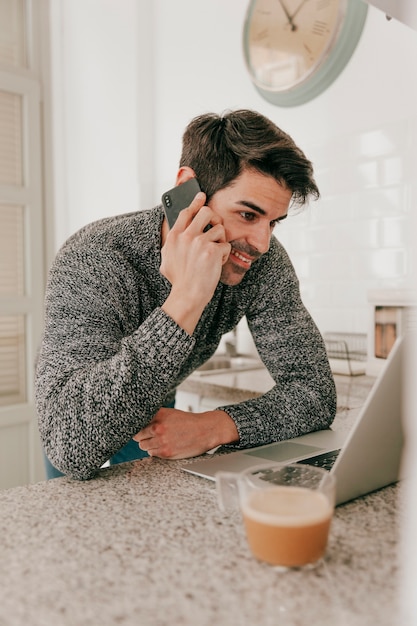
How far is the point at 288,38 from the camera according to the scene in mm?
2119

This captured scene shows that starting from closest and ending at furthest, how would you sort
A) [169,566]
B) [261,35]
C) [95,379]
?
[169,566] < [95,379] < [261,35]

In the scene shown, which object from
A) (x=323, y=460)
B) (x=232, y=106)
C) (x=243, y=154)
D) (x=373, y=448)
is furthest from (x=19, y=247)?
(x=373, y=448)

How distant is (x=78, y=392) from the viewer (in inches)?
32.2

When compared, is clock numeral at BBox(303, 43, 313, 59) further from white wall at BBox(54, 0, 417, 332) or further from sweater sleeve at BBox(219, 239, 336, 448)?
sweater sleeve at BBox(219, 239, 336, 448)

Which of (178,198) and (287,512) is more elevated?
(178,198)

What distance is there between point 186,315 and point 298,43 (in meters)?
1.60

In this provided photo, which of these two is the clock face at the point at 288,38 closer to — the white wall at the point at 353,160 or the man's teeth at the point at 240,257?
the white wall at the point at 353,160

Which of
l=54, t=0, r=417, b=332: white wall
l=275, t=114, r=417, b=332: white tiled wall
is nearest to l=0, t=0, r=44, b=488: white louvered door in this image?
Answer: l=54, t=0, r=417, b=332: white wall

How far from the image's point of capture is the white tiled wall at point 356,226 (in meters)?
1.85

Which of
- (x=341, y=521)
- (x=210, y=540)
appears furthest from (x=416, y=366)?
(x=210, y=540)

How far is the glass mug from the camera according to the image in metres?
0.51

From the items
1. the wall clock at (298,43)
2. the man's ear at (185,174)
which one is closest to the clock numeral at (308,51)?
the wall clock at (298,43)

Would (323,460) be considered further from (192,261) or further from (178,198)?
(178,198)

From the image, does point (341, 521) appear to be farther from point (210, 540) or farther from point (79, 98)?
point (79, 98)
